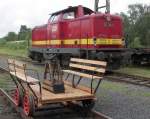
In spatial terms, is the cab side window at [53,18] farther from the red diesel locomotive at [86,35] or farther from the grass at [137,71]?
the grass at [137,71]

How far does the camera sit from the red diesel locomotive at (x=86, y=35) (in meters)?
17.5

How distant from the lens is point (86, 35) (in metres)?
17.9

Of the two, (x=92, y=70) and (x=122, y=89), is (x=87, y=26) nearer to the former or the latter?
(x=122, y=89)

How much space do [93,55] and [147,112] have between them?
856cm

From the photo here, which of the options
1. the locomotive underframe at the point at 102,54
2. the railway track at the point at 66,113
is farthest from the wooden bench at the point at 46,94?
the locomotive underframe at the point at 102,54

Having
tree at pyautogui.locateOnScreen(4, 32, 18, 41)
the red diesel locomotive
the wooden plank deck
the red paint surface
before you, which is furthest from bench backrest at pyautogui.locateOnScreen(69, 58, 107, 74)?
tree at pyautogui.locateOnScreen(4, 32, 18, 41)

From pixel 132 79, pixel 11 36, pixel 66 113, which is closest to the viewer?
pixel 66 113

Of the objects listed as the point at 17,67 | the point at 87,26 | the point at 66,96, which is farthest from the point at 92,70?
the point at 87,26

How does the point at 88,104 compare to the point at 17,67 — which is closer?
the point at 88,104

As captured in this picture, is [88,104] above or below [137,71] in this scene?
above

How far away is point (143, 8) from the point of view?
36.2 metres

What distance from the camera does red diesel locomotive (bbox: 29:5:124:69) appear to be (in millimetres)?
17531

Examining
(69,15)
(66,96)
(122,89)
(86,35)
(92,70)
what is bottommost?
(122,89)

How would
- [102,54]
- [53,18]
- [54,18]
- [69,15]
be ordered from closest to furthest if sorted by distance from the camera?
[102,54] < [69,15] < [54,18] < [53,18]
